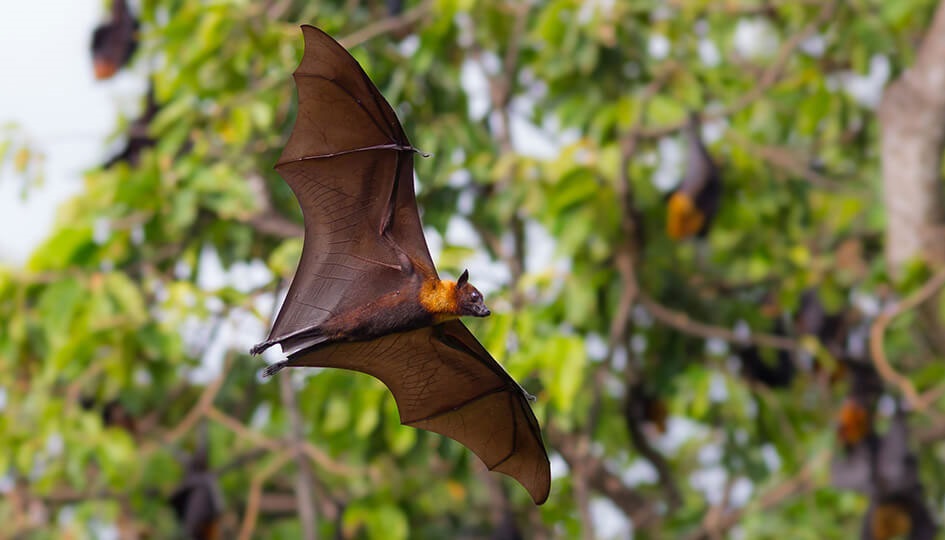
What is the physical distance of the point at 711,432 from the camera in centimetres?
836

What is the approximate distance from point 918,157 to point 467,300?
16.6 ft

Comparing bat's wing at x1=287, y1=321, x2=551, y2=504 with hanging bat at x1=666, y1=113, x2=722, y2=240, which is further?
hanging bat at x1=666, y1=113, x2=722, y2=240

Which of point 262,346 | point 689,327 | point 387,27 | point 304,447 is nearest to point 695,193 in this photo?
point 689,327

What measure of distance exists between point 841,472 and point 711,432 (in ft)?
2.96

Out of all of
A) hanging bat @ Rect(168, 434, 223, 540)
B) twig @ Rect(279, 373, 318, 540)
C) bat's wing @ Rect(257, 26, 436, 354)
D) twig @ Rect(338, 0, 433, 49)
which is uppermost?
twig @ Rect(338, 0, 433, 49)

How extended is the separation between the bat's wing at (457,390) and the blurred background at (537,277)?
1.46 m

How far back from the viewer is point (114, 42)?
782 centimetres

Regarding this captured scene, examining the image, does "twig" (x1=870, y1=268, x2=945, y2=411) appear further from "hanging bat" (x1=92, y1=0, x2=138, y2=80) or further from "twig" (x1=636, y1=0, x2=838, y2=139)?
"hanging bat" (x1=92, y1=0, x2=138, y2=80)

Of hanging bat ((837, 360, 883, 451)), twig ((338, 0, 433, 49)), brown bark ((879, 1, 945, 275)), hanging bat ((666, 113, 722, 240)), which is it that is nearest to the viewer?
twig ((338, 0, 433, 49))

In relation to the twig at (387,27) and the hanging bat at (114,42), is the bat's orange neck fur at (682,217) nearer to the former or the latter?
the twig at (387,27)

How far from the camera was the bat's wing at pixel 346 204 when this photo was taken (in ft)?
10.7

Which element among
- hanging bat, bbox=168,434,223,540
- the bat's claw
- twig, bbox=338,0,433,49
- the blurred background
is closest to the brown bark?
the blurred background

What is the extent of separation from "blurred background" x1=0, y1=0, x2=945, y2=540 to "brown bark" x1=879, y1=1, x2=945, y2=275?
0.05ft

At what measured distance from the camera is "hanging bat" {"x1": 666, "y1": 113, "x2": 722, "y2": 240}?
6.98 m
